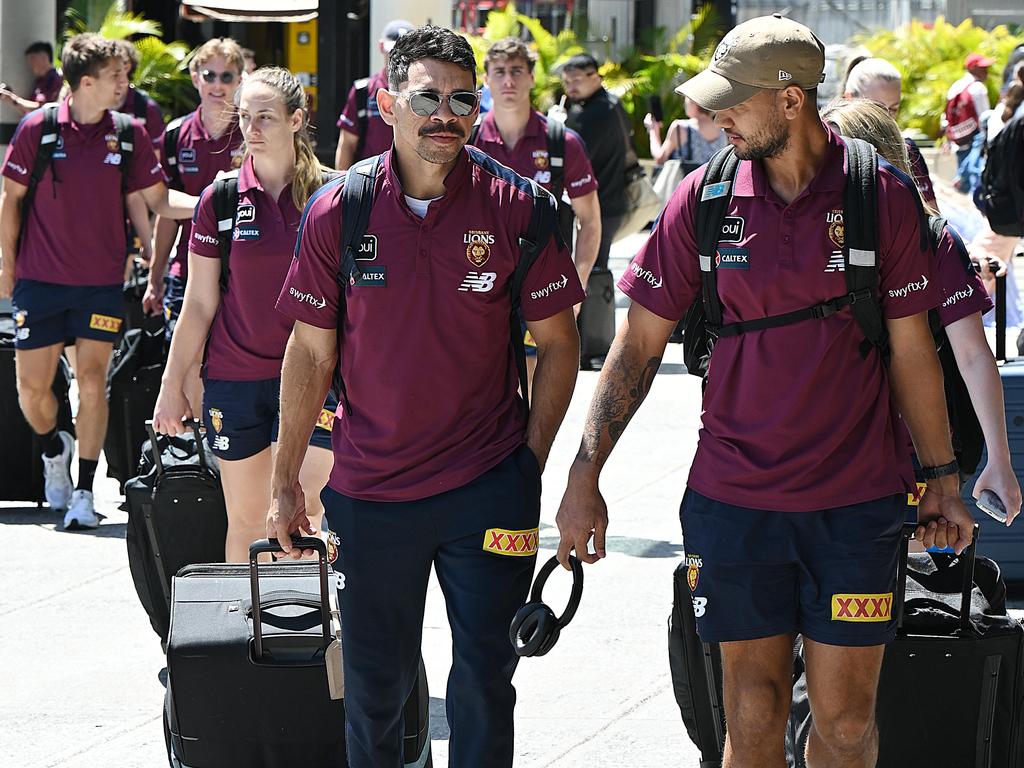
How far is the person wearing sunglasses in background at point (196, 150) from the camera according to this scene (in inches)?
328

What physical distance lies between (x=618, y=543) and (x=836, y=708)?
390cm

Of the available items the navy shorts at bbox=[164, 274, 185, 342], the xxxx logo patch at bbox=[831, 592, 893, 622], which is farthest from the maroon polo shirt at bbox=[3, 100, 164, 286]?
the xxxx logo patch at bbox=[831, 592, 893, 622]

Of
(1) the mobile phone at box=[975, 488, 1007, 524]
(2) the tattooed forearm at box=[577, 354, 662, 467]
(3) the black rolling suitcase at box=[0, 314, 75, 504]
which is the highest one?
(2) the tattooed forearm at box=[577, 354, 662, 467]

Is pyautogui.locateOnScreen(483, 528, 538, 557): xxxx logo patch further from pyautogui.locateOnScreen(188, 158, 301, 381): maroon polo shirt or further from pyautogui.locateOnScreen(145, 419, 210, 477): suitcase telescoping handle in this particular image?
pyautogui.locateOnScreen(145, 419, 210, 477): suitcase telescoping handle

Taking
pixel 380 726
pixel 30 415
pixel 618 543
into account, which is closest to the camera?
pixel 380 726

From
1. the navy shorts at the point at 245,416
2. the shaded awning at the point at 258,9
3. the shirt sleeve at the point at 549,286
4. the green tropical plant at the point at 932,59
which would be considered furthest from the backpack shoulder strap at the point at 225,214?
the green tropical plant at the point at 932,59

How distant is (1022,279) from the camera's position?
16.3m

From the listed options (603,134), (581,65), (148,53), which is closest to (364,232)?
(603,134)

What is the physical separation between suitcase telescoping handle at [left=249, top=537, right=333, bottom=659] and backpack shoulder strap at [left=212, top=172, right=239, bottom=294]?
5.07ft

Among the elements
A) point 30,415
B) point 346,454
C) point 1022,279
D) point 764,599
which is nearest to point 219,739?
point 346,454

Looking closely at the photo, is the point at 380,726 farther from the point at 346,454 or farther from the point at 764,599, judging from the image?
the point at 764,599

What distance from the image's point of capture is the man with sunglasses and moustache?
4.09 m

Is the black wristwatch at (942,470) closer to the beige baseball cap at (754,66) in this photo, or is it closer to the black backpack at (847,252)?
the black backpack at (847,252)

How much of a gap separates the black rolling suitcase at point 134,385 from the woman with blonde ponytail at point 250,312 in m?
2.60
